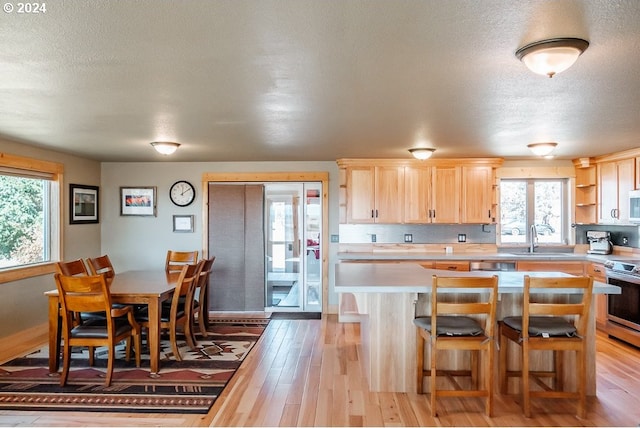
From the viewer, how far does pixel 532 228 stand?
20.1 ft

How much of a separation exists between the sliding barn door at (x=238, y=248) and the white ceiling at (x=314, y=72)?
192 centimetres

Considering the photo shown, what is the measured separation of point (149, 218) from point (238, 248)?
1.42 metres

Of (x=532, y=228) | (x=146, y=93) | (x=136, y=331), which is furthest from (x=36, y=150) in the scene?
(x=532, y=228)

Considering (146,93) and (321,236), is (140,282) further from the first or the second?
(321,236)

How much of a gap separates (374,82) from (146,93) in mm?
1457

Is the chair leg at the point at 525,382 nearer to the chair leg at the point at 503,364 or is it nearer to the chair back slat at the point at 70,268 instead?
the chair leg at the point at 503,364

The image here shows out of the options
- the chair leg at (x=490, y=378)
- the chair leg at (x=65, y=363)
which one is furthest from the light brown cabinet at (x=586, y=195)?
the chair leg at (x=65, y=363)

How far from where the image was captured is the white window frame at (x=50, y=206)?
4.54 meters

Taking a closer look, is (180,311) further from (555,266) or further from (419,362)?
(555,266)

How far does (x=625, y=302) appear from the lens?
460cm

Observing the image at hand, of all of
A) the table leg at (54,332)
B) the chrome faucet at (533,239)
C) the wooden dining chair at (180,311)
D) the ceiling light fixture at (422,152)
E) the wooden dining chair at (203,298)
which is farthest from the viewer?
the chrome faucet at (533,239)

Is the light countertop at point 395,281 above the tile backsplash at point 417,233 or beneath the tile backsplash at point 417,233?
beneath

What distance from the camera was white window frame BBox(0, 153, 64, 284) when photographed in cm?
454

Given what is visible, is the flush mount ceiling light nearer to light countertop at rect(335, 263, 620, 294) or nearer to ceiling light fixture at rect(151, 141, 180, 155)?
light countertop at rect(335, 263, 620, 294)
